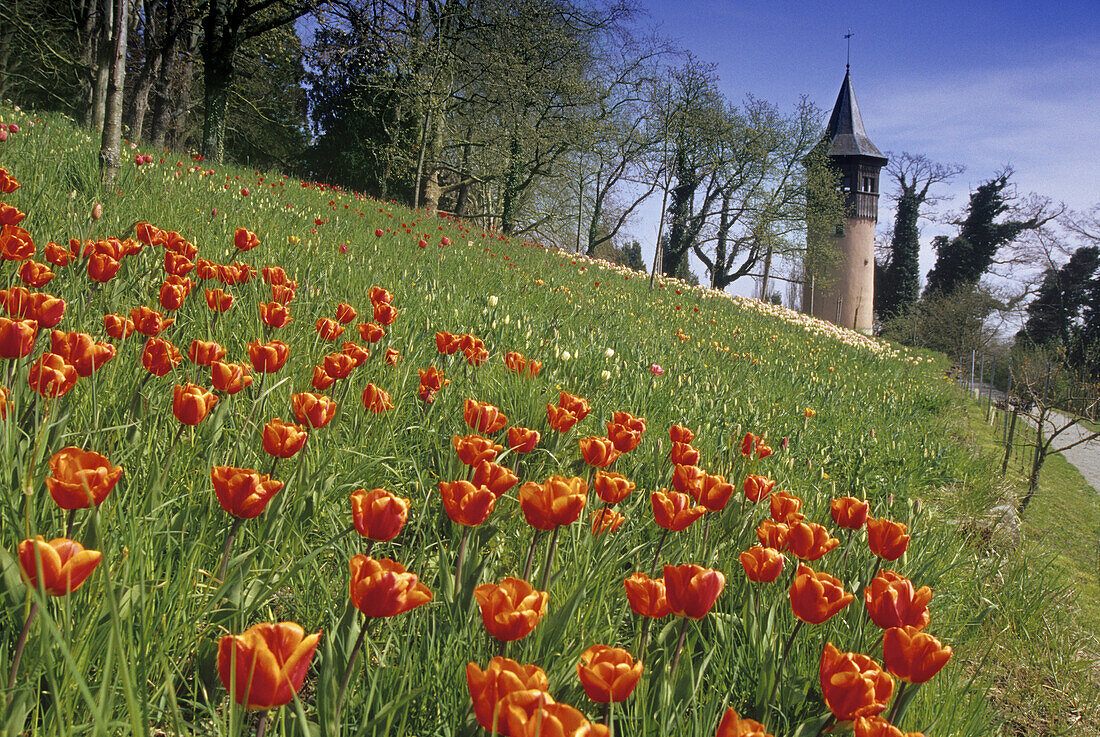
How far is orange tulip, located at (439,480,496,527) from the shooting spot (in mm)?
1146

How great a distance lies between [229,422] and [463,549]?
1085 millimetres

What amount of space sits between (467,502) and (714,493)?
0.78 meters

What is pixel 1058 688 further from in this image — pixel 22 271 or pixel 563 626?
pixel 22 271

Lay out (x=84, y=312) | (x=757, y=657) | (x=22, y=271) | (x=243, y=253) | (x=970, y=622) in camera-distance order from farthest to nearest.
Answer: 1. (x=243, y=253)
2. (x=970, y=622)
3. (x=84, y=312)
4. (x=22, y=271)
5. (x=757, y=657)

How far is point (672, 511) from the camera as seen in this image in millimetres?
1417

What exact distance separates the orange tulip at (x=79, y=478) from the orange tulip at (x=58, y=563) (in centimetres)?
12

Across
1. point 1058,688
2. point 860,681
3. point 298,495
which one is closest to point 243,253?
point 298,495

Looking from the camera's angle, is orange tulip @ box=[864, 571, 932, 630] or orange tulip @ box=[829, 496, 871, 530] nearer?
orange tulip @ box=[864, 571, 932, 630]

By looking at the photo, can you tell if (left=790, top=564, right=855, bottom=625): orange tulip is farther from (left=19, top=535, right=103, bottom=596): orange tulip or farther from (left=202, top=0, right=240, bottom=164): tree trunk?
(left=202, top=0, right=240, bottom=164): tree trunk

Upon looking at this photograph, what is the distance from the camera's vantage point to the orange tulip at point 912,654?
106cm

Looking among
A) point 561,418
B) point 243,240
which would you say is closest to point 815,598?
point 561,418

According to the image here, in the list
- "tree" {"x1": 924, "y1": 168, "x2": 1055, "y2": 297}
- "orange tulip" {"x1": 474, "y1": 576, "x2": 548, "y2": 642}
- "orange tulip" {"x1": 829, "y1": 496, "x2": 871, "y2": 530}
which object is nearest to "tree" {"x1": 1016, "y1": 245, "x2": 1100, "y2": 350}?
"tree" {"x1": 924, "y1": 168, "x2": 1055, "y2": 297}

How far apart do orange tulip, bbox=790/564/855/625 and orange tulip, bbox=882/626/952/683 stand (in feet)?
0.35

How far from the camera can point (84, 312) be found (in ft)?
7.22
